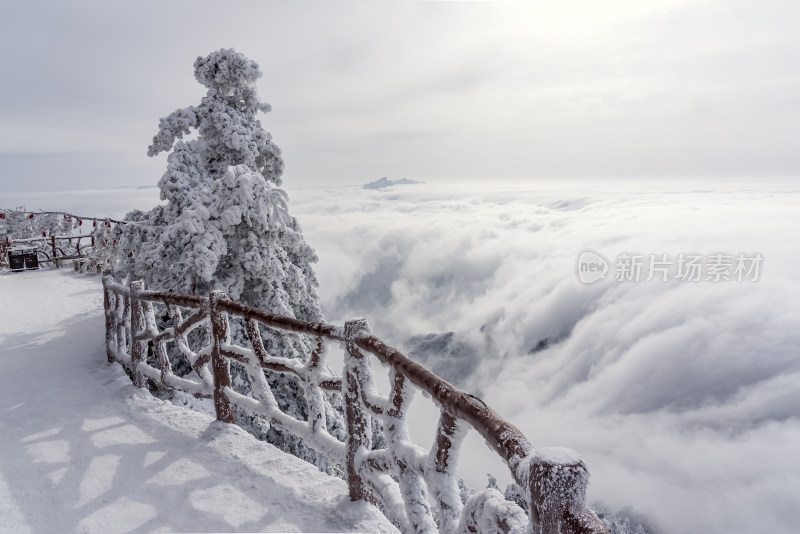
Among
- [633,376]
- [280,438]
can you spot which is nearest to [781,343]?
[633,376]

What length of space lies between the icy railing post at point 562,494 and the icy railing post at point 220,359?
155 inches

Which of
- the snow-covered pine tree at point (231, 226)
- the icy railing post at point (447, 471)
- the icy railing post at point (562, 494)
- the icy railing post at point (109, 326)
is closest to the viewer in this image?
the icy railing post at point (562, 494)

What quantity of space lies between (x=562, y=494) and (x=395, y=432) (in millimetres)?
1511

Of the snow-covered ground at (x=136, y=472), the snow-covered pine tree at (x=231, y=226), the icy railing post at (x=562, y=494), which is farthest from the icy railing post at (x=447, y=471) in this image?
the snow-covered pine tree at (x=231, y=226)

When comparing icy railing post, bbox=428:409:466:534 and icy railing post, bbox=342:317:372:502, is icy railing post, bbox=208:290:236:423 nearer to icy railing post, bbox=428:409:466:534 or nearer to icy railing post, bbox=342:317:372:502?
icy railing post, bbox=342:317:372:502

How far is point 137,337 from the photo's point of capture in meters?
6.02

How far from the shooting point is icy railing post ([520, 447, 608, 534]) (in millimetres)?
1371

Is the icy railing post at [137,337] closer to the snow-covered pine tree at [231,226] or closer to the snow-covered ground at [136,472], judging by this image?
the snow-covered ground at [136,472]

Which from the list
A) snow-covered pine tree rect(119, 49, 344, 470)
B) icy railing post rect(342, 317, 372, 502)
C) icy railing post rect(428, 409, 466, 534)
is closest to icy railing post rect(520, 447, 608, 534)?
icy railing post rect(428, 409, 466, 534)

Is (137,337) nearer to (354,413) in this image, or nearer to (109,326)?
(109,326)

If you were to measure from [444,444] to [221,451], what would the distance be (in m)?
Result: 3.02

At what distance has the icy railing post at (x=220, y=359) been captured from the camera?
15.1 ft

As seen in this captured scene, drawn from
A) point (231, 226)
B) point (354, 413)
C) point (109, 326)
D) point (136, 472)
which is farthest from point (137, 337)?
point (354, 413)

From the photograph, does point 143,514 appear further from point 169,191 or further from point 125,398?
point 169,191
